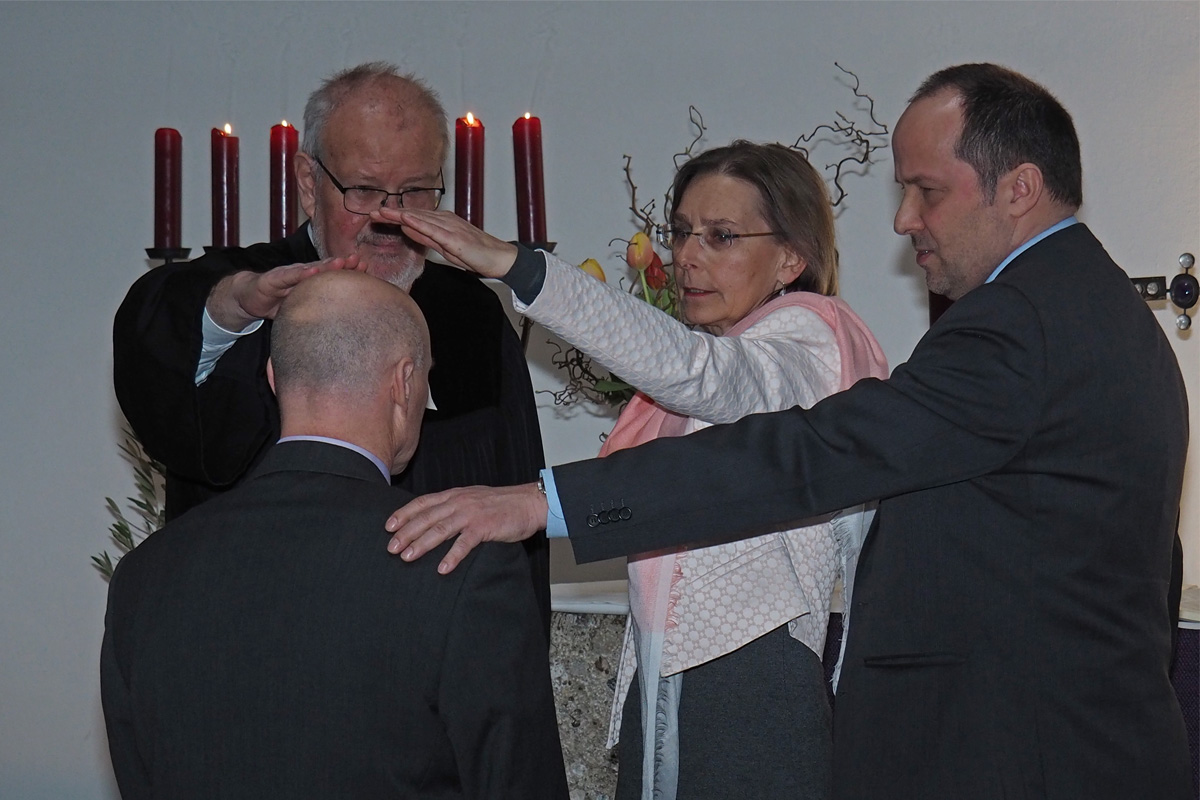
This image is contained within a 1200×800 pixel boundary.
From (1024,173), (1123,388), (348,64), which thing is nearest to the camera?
(1123,388)

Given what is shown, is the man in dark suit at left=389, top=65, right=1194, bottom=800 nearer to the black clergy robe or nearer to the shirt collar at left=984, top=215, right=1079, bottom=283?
the shirt collar at left=984, top=215, right=1079, bottom=283

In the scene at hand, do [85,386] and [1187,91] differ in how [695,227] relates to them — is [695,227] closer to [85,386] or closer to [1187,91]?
[1187,91]

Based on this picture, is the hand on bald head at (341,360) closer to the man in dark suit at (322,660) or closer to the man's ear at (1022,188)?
the man in dark suit at (322,660)

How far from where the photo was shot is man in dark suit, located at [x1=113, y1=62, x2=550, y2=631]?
2.14m

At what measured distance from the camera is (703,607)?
191cm

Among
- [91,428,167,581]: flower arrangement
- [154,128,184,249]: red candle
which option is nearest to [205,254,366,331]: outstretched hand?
[154,128,184,249]: red candle

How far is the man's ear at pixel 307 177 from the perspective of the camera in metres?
2.32

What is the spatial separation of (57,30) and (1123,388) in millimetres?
3634

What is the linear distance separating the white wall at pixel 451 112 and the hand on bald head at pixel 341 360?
86.6 inches

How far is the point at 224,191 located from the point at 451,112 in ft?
3.98

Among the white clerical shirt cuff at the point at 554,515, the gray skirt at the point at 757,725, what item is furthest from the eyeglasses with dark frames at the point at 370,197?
the gray skirt at the point at 757,725

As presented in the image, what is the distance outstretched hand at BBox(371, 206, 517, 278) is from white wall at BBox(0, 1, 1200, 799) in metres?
1.98

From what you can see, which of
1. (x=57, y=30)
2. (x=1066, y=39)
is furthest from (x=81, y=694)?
(x=1066, y=39)

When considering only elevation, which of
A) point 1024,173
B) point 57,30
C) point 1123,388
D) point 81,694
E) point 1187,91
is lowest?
point 81,694
